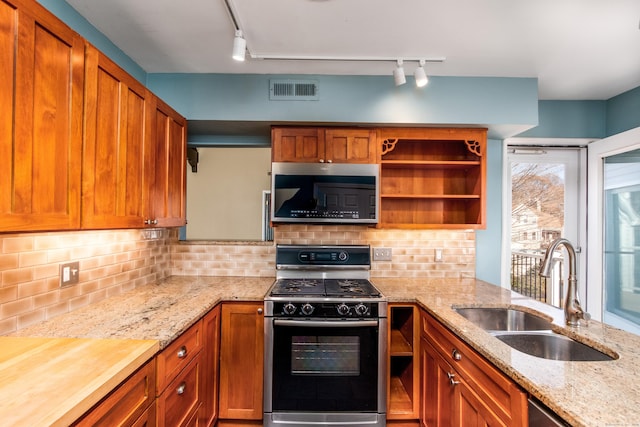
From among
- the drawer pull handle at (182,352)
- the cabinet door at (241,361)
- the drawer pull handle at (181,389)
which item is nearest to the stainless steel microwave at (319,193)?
the cabinet door at (241,361)

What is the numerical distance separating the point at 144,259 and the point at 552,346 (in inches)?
101

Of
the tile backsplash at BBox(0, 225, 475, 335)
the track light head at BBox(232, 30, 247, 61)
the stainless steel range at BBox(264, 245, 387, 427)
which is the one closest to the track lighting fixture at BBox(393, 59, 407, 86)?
the track light head at BBox(232, 30, 247, 61)

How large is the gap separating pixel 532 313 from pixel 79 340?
2.22 m

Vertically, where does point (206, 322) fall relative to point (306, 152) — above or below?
below

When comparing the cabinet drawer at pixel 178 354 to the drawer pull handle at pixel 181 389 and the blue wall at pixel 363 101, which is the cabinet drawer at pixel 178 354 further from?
the blue wall at pixel 363 101

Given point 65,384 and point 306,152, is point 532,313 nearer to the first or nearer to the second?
point 306,152

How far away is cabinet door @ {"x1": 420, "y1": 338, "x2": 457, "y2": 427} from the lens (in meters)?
1.61

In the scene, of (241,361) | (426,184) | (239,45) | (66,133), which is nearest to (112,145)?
(66,133)

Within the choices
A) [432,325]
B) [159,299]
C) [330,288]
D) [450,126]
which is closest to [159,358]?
[159,299]

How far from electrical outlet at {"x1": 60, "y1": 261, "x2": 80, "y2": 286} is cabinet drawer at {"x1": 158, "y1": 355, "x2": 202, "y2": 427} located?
750 millimetres

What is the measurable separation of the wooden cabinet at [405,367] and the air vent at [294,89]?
5.34 ft

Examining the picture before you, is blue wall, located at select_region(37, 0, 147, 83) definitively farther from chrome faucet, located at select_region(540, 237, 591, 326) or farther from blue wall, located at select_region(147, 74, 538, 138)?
chrome faucet, located at select_region(540, 237, 591, 326)

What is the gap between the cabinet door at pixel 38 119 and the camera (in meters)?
0.97

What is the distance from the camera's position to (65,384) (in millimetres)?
905
